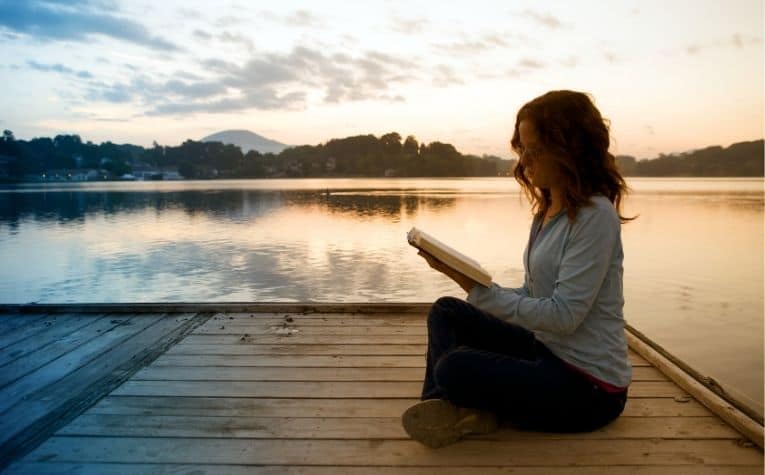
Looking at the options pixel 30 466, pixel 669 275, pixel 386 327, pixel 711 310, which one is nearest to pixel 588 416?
pixel 386 327

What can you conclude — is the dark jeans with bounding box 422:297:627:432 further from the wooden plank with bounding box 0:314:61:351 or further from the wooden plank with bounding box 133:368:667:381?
the wooden plank with bounding box 0:314:61:351

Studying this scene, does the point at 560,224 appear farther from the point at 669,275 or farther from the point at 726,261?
the point at 726,261

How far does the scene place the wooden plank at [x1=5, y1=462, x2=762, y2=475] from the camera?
2072 mm

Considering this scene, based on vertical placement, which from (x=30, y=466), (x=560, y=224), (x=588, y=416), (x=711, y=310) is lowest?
(x=711, y=310)

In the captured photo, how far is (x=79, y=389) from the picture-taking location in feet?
9.62

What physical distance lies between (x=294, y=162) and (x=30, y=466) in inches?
4305

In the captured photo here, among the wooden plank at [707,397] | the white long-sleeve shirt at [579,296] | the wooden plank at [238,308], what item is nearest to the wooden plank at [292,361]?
the wooden plank at [238,308]

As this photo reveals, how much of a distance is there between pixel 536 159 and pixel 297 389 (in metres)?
1.72

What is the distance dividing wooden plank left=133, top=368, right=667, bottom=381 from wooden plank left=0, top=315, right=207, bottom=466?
21 cm

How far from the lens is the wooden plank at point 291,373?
3.06 metres

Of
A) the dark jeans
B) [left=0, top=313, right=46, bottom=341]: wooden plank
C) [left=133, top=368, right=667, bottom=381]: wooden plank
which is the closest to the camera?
the dark jeans

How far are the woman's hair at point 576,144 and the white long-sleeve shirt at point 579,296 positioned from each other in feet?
0.23

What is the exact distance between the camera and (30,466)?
216 centimetres

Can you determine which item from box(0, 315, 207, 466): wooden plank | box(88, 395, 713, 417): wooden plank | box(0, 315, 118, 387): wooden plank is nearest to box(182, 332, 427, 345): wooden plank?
box(0, 315, 207, 466): wooden plank
